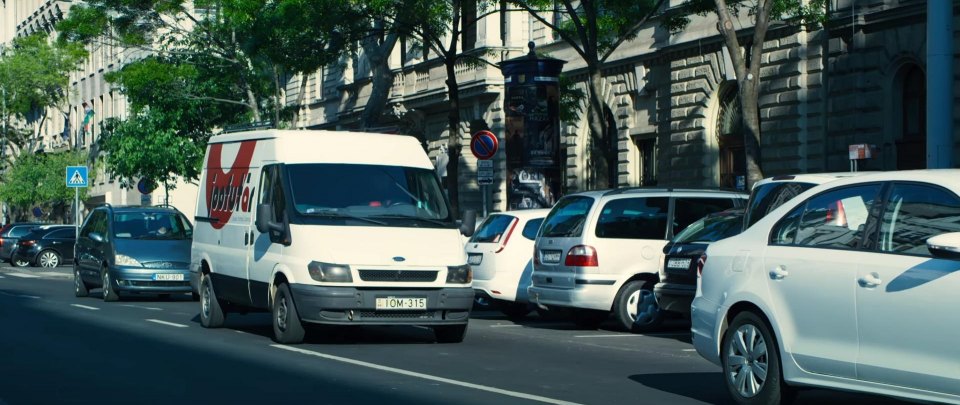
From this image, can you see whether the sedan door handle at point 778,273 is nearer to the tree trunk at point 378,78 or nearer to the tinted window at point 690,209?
the tinted window at point 690,209

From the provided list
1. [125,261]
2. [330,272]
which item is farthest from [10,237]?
[330,272]

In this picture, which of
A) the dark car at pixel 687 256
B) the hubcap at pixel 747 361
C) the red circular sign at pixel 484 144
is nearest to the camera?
the hubcap at pixel 747 361

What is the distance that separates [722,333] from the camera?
33.5 feet

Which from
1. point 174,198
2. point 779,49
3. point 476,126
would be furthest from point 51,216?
point 779,49

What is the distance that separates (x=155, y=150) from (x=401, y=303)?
35572mm

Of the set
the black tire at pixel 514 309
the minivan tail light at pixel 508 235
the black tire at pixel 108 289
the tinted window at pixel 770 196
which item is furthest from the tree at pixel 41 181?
the tinted window at pixel 770 196

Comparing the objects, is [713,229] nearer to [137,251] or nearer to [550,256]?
[550,256]

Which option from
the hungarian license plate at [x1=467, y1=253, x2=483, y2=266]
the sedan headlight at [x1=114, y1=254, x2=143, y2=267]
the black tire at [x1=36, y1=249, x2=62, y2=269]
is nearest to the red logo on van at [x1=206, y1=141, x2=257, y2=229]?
the hungarian license plate at [x1=467, y1=253, x2=483, y2=266]

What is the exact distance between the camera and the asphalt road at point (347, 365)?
35.4 feet

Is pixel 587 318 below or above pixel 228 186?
below

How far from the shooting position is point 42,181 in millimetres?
72312

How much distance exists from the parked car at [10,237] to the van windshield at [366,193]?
37689mm

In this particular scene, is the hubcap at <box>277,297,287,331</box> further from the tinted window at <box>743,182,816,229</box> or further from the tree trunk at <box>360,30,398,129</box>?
the tree trunk at <box>360,30,398,129</box>

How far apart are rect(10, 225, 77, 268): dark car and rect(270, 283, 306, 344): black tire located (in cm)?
3528
